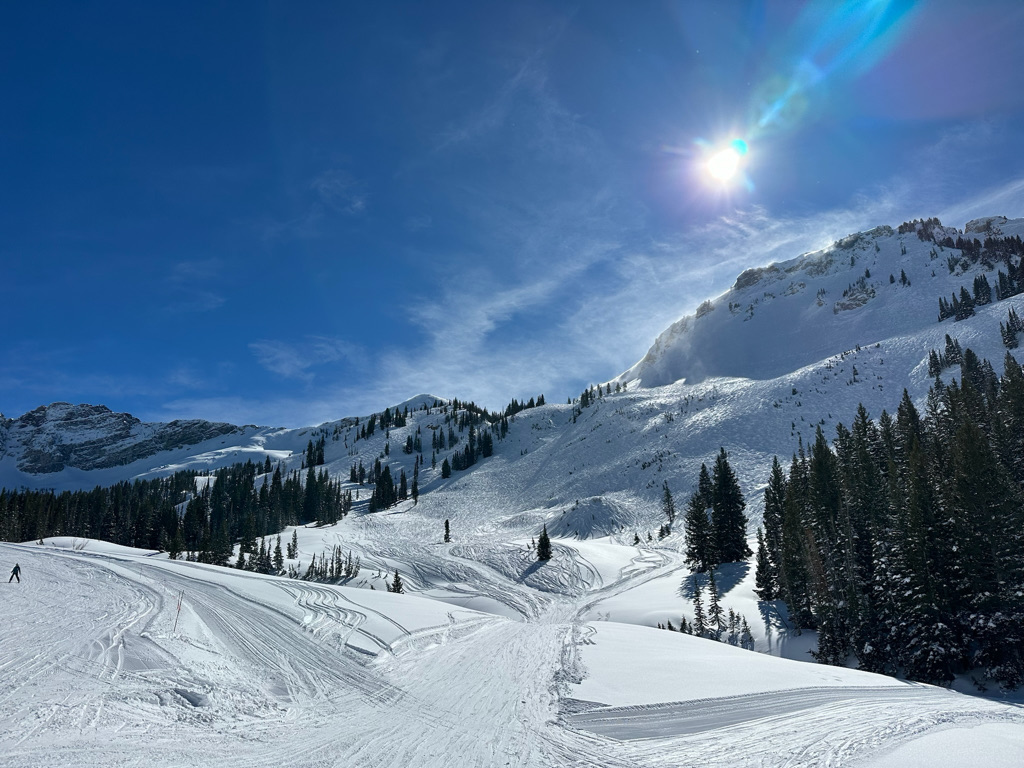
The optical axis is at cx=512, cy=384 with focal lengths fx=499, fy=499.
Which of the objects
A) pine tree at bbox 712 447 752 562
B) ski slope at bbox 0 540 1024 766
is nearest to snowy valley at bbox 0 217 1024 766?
ski slope at bbox 0 540 1024 766

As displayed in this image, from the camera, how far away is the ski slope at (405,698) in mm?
10555

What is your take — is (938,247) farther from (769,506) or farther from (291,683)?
(291,683)

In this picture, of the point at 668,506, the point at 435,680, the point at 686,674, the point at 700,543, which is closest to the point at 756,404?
the point at 668,506

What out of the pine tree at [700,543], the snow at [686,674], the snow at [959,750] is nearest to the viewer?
the snow at [959,750]

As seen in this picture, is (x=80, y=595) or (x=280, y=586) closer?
(x=80, y=595)

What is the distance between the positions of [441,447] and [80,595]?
161191 millimetres

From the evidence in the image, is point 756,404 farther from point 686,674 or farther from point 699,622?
point 686,674

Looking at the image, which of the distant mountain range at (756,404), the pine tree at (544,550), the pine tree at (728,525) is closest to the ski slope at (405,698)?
the pine tree at (728,525)

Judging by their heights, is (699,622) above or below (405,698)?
below

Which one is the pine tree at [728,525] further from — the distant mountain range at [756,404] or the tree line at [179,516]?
the tree line at [179,516]

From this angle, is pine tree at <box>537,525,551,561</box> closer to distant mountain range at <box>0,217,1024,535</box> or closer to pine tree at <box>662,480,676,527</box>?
distant mountain range at <box>0,217,1024,535</box>

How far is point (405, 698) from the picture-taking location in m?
14.6

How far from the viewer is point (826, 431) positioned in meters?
98.2

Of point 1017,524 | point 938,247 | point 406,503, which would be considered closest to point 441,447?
point 406,503
